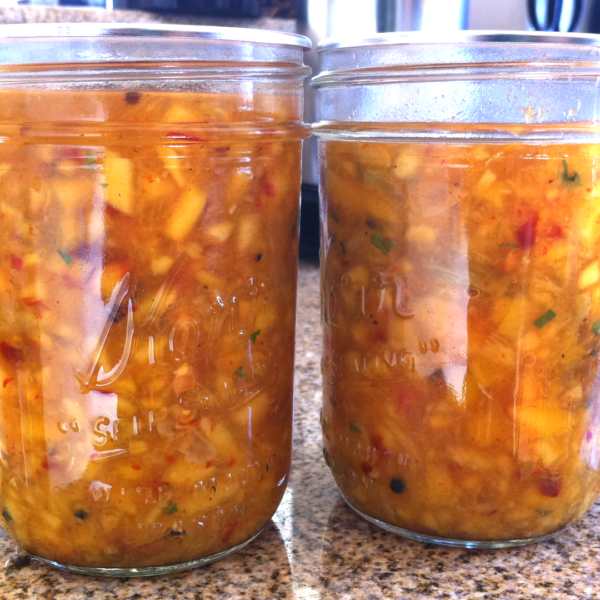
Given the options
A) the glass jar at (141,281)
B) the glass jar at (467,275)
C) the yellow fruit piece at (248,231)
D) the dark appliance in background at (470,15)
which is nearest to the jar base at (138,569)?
the glass jar at (141,281)

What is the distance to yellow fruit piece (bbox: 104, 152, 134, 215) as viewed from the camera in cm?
54

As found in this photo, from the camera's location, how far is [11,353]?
594 mm

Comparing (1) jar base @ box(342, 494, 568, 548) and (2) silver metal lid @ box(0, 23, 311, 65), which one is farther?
(1) jar base @ box(342, 494, 568, 548)

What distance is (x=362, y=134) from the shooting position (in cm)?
64

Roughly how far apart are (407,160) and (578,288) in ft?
0.58

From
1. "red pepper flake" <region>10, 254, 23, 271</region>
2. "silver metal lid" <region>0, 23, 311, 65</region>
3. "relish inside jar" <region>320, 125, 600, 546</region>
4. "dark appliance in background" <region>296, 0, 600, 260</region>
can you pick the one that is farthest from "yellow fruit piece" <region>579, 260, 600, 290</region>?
"dark appliance in background" <region>296, 0, 600, 260</region>

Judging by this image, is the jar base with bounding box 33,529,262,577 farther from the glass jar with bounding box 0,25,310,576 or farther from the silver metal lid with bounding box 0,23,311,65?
the silver metal lid with bounding box 0,23,311,65

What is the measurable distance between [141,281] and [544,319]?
32 cm

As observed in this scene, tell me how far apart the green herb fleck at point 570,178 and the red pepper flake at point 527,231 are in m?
0.04

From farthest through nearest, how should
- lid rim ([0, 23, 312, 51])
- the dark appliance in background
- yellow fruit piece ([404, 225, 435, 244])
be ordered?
1. the dark appliance in background
2. yellow fruit piece ([404, 225, 435, 244])
3. lid rim ([0, 23, 312, 51])

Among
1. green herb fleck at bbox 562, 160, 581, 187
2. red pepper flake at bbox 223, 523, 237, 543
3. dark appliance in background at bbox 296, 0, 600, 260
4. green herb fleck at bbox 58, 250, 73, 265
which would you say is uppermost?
dark appliance in background at bbox 296, 0, 600, 260

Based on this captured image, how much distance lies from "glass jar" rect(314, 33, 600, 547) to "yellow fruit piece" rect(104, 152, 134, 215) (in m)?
0.20

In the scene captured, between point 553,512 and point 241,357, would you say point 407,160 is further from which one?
point 553,512

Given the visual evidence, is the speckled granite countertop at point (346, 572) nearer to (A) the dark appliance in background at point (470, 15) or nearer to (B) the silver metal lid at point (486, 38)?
(B) the silver metal lid at point (486, 38)
